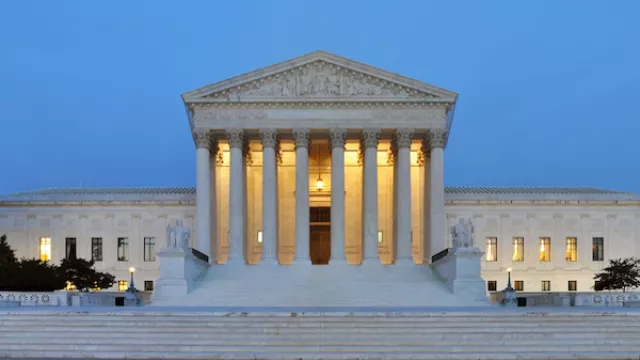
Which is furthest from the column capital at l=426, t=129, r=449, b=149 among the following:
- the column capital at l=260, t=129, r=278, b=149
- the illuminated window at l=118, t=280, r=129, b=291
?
the illuminated window at l=118, t=280, r=129, b=291

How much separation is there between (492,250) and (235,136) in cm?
2740

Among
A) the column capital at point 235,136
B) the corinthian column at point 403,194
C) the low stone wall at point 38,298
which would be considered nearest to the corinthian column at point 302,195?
the column capital at point 235,136

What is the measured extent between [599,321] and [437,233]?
940 inches

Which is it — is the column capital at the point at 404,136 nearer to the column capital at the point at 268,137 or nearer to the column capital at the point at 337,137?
the column capital at the point at 337,137

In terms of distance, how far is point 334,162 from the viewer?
51.3 meters

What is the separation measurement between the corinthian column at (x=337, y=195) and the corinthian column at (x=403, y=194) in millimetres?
4212

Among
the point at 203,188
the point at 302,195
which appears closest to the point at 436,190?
the point at 302,195

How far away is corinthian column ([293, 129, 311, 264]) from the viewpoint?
5025 cm

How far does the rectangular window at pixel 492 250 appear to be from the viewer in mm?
62969

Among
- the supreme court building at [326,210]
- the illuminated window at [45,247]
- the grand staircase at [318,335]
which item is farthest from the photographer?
the illuminated window at [45,247]

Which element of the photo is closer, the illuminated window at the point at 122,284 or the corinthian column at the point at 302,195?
the corinthian column at the point at 302,195

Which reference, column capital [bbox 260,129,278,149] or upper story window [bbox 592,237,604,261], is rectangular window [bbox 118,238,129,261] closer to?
column capital [bbox 260,129,278,149]

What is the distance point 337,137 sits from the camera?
51.3 meters

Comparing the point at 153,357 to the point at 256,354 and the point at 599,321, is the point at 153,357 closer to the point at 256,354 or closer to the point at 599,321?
the point at 256,354
